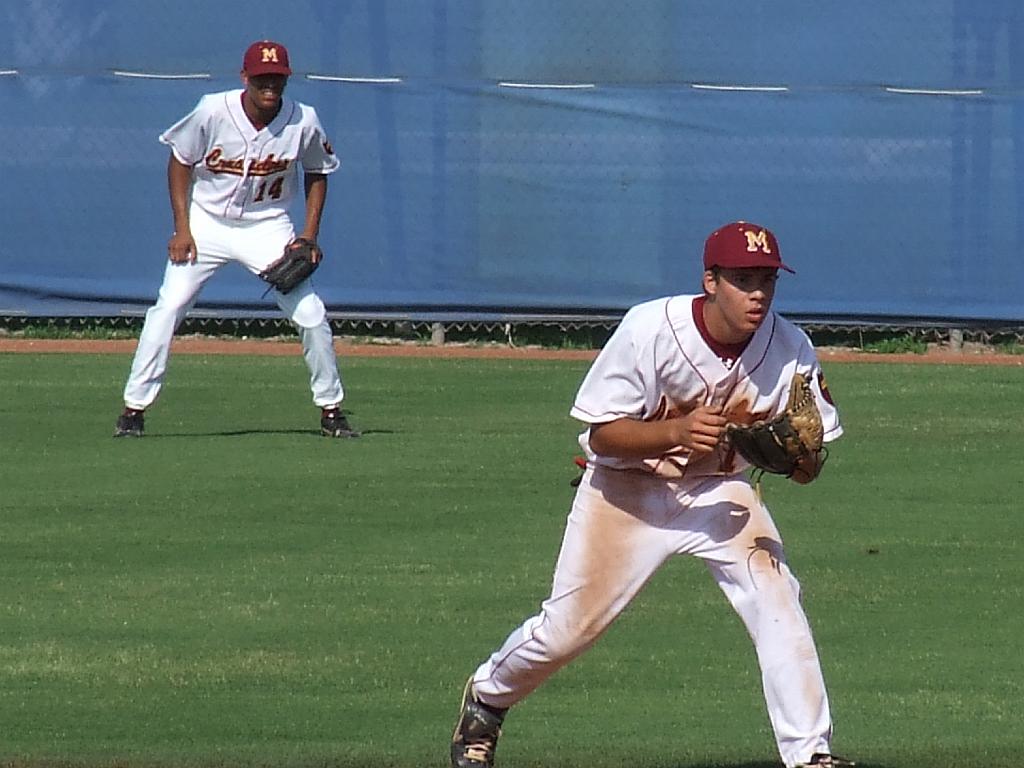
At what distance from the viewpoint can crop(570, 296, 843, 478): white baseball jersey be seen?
5043mm

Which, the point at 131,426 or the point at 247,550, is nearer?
the point at 247,550

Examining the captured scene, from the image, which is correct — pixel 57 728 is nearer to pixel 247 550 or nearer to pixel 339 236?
pixel 247 550

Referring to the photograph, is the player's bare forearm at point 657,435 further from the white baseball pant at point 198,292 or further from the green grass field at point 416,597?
the white baseball pant at point 198,292

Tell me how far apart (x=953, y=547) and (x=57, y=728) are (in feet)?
12.6

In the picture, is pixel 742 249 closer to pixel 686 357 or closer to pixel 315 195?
pixel 686 357

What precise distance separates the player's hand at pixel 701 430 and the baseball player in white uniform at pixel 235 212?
607 centimetres

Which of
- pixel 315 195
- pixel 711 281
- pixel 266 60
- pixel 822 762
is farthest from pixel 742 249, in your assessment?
pixel 315 195

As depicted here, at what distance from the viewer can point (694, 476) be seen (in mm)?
5164

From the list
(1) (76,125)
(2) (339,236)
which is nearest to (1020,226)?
(2) (339,236)

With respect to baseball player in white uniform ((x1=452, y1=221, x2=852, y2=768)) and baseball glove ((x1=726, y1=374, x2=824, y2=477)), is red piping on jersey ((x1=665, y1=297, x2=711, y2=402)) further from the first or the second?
baseball glove ((x1=726, y1=374, x2=824, y2=477))

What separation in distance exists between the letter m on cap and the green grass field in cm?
140

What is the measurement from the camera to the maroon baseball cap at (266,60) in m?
10.5

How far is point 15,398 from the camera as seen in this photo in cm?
1241

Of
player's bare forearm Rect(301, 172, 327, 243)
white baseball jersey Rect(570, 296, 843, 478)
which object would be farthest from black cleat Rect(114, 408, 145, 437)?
white baseball jersey Rect(570, 296, 843, 478)
